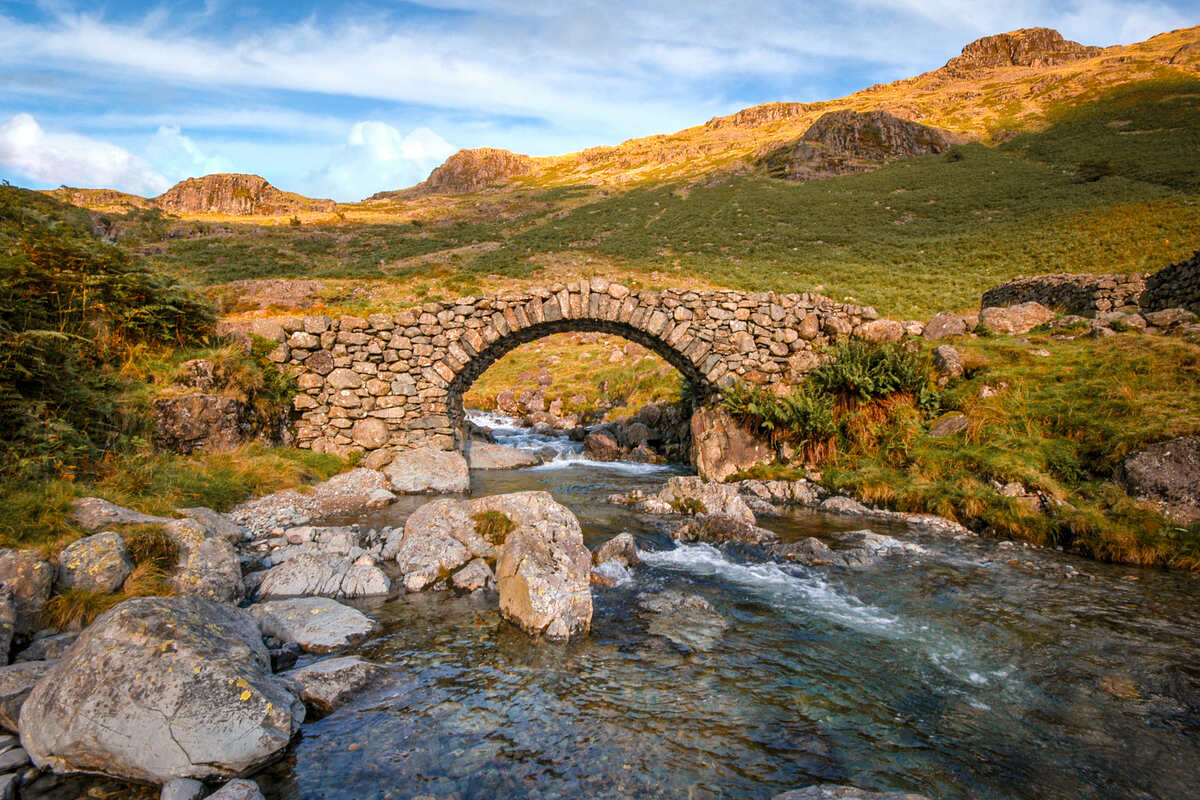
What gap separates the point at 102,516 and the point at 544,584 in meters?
4.56

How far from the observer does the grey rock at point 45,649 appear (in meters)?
3.91

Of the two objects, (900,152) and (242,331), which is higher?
(900,152)

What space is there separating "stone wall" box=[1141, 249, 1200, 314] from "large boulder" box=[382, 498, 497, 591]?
15.1 meters

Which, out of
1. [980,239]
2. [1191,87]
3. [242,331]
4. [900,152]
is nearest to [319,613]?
[242,331]

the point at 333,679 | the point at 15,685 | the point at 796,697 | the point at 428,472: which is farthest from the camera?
the point at 428,472

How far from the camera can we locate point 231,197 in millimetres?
104812

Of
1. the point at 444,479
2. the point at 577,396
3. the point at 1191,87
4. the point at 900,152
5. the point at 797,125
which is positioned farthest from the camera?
the point at 797,125

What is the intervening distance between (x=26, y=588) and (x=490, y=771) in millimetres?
4042

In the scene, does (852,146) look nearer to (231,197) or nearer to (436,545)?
(436,545)

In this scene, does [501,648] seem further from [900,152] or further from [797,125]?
[797,125]

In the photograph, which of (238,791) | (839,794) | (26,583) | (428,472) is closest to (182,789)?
(238,791)

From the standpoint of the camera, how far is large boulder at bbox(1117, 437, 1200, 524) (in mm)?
7117

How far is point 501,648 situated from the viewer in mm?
4906

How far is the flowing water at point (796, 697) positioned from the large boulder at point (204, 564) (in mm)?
1559
